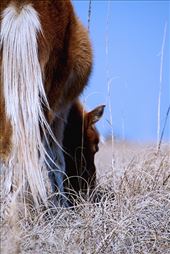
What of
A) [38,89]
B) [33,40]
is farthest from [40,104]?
[33,40]

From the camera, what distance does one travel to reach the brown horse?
5.39 metres

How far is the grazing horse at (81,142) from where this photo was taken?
5.42 m

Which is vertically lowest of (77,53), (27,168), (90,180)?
(90,180)

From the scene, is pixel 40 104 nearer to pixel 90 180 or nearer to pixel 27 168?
pixel 27 168

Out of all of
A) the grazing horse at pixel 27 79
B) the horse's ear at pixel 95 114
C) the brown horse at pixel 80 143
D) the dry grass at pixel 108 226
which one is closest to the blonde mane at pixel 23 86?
the grazing horse at pixel 27 79

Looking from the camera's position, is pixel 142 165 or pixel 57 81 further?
pixel 142 165

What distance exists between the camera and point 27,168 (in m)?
3.97

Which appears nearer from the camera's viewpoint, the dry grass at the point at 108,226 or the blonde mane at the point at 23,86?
the dry grass at the point at 108,226

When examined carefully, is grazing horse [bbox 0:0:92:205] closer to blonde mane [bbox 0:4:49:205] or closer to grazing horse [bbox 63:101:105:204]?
blonde mane [bbox 0:4:49:205]

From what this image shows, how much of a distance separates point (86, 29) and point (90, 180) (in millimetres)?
1359

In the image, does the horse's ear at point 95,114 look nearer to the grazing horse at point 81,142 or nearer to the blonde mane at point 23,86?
the grazing horse at point 81,142

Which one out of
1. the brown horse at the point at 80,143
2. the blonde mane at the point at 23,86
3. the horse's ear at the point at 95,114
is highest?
the blonde mane at the point at 23,86

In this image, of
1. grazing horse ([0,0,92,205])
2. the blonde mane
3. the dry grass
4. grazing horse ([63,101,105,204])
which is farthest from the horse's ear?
the blonde mane

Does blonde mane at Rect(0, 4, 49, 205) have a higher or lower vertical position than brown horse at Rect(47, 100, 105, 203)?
higher
